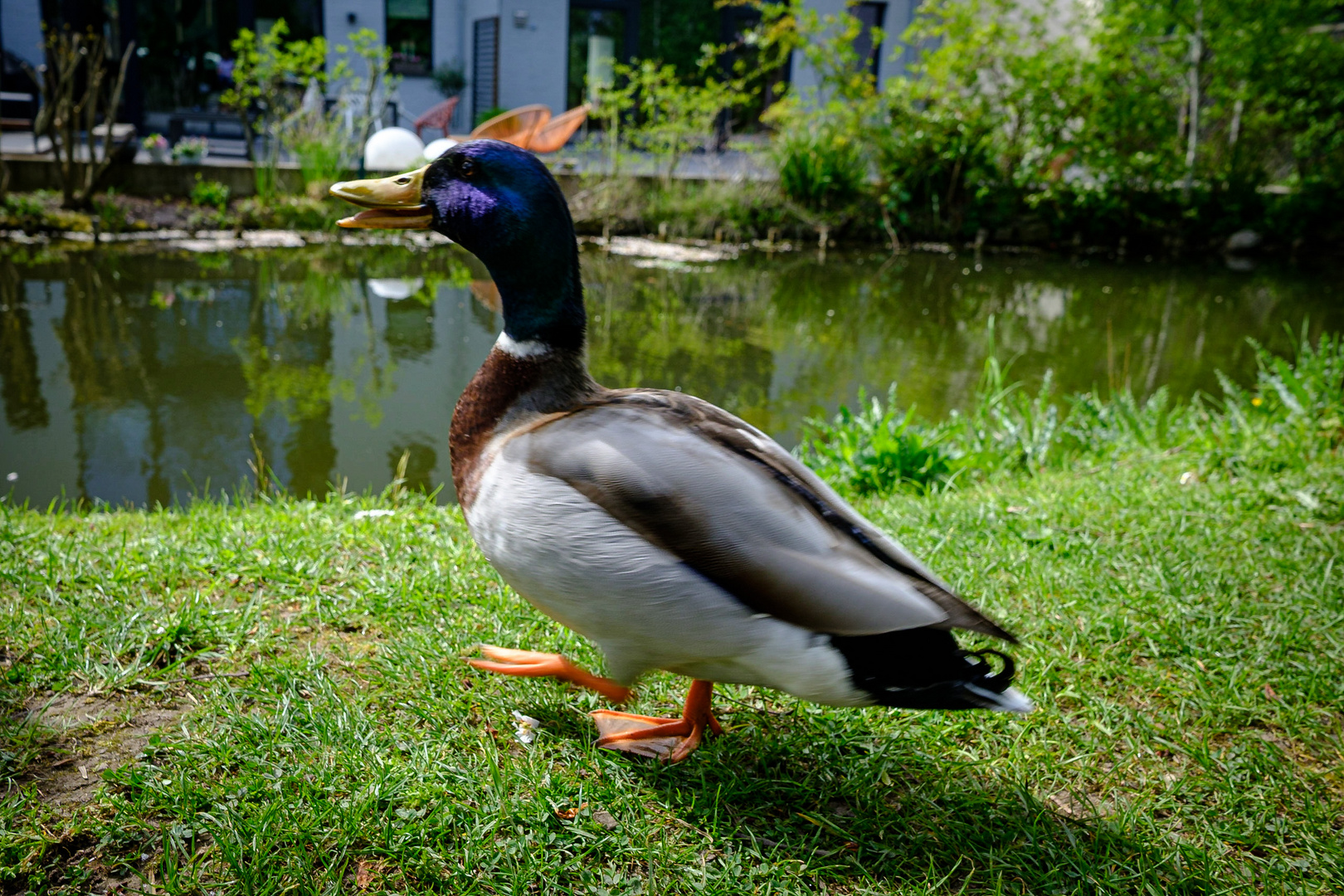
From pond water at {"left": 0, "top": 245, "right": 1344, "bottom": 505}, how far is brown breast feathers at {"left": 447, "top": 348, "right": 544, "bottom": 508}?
79.0 inches

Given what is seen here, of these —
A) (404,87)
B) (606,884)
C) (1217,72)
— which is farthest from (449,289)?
(404,87)

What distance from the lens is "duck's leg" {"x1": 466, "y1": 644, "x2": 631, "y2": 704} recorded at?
1715 mm

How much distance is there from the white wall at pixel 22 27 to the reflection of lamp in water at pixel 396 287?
9951 millimetres

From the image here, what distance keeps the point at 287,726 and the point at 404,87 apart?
1867 centimetres

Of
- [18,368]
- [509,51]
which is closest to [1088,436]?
[18,368]

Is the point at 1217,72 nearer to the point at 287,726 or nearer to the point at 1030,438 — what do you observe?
the point at 1030,438

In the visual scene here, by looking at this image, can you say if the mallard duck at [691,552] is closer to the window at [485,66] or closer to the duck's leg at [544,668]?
the duck's leg at [544,668]

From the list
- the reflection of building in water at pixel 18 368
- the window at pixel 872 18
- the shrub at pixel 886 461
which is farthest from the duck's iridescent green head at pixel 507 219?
the window at pixel 872 18

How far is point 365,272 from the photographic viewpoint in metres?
8.53

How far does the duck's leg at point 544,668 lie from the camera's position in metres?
1.71

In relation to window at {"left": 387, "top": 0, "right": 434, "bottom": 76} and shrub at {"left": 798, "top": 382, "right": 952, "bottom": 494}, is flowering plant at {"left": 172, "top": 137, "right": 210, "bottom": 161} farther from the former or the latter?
shrub at {"left": 798, "top": 382, "right": 952, "bottom": 494}

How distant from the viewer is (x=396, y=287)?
7906 millimetres

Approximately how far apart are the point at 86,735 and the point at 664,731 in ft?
3.53

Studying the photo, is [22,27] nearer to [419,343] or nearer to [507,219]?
[419,343]
